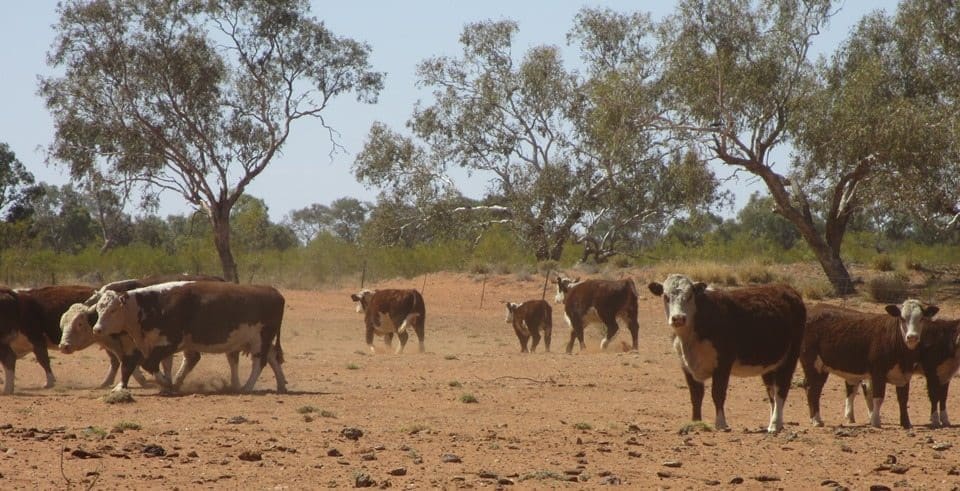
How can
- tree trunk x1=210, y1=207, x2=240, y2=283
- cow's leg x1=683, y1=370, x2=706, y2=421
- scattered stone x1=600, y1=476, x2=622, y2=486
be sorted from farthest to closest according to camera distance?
tree trunk x1=210, y1=207, x2=240, y2=283, cow's leg x1=683, y1=370, x2=706, y2=421, scattered stone x1=600, y1=476, x2=622, y2=486

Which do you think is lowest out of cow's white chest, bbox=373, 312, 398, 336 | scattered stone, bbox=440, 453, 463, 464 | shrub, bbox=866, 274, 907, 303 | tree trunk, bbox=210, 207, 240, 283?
scattered stone, bbox=440, 453, 463, 464

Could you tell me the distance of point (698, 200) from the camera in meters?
42.4

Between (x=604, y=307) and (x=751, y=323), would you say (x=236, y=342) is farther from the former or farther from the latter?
(x=604, y=307)

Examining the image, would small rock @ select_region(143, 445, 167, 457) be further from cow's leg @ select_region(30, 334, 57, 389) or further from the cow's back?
cow's leg @ select_region(30, 334, 57, 389)

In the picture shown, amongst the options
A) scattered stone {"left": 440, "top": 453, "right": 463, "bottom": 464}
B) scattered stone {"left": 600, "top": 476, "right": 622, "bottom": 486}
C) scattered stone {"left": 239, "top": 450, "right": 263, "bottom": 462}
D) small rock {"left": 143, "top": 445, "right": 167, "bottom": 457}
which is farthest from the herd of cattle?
small rock {"left": 143, "top": 445, "right": 167, "bottom": 457}

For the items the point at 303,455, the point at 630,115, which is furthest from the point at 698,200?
the point at 303,455

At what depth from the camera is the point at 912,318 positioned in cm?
1625

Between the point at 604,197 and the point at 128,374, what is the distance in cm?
4420

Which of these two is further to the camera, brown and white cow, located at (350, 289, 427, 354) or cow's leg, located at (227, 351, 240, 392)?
brown and white cow, located at (350, 289, 427, 354)

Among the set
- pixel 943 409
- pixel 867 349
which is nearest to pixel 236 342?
pixel 867 349

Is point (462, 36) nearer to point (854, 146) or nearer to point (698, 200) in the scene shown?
point (698, 200)

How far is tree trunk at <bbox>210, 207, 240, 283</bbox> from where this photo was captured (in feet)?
163

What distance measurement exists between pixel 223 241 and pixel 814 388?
1421 inches

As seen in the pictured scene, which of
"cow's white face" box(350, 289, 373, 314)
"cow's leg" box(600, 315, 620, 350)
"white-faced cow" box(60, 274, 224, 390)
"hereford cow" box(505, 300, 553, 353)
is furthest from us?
"cow's white face" box(350, 289, 373, 314)
